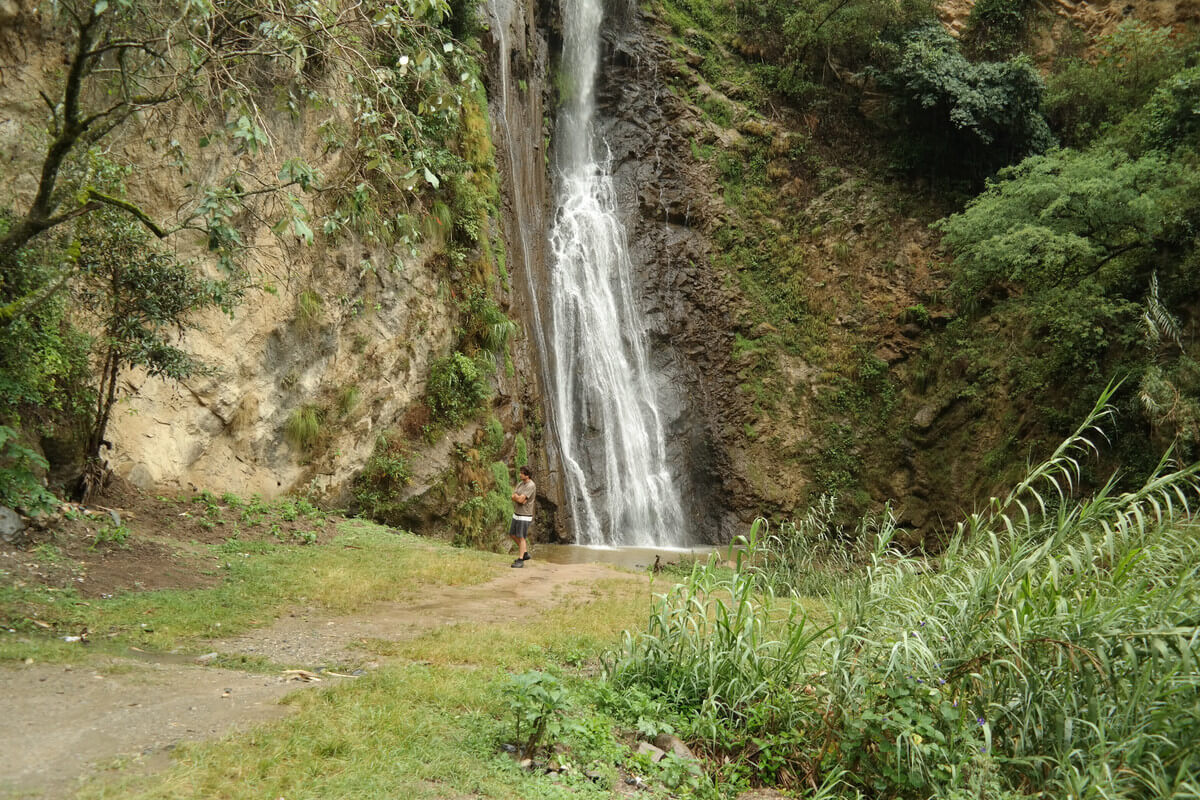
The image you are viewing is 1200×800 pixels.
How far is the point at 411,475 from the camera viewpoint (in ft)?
40.5

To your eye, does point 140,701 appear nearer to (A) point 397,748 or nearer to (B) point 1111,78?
(A) point 397,748

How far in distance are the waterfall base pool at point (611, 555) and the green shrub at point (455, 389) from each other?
2986 mm

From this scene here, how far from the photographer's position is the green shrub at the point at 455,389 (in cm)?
1311

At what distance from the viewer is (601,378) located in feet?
59.5

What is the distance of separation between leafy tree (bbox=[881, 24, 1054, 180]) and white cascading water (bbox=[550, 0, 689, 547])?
28.8 feet

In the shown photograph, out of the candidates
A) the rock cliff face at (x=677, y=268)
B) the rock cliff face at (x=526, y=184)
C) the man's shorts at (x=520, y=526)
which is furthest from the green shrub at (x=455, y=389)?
the rock cliff face at (x=677, y=268)

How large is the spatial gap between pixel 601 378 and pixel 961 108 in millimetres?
11877

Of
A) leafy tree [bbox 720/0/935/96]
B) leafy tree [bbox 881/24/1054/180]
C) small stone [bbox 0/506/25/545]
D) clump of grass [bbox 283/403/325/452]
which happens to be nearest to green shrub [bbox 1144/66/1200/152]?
leafy tree [bbox 881/24/1054/180]

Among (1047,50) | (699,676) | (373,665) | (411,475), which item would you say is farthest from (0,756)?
(1047,50)

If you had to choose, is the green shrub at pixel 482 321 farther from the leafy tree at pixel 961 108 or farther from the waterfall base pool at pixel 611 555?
the leafy tree at pixel 961 108

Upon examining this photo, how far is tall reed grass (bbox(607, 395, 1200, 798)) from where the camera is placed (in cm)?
358

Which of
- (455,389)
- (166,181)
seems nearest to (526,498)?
(455,389)

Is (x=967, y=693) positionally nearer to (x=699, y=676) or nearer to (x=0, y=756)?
(x=699, y=676)

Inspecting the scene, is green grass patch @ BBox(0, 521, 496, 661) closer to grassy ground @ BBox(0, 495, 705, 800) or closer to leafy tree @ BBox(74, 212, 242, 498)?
grassy ground @ BBox(0, 495, 705, 800)
